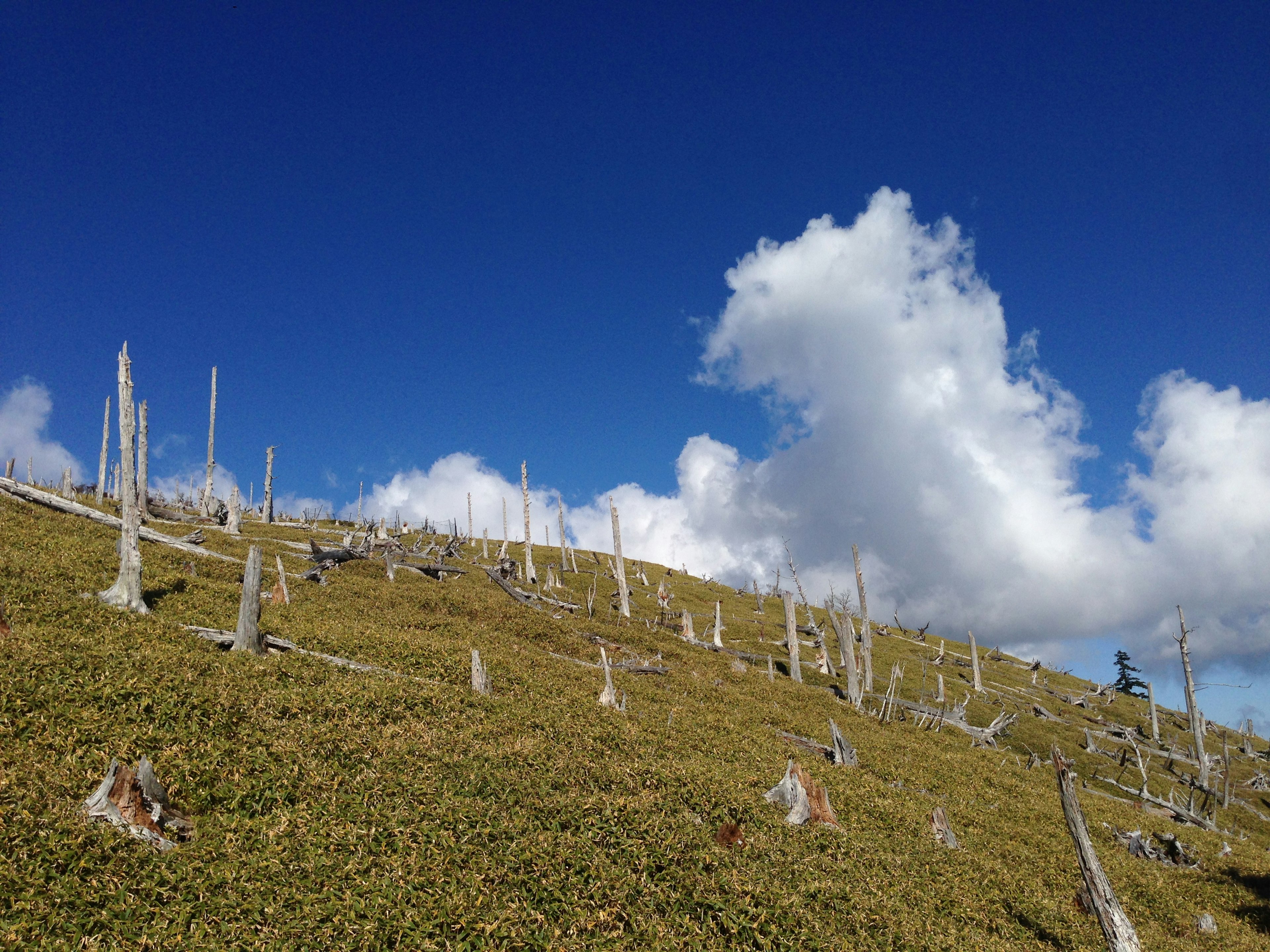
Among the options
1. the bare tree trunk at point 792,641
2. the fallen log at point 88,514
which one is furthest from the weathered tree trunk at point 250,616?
the bare tree trunk at point 792,641

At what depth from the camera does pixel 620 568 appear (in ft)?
183

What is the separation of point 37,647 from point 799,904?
54.0ft

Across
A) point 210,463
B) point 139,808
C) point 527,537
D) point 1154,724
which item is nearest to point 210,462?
point 210,463

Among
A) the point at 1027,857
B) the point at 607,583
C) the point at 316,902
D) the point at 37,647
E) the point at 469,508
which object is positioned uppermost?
the point at 469,508

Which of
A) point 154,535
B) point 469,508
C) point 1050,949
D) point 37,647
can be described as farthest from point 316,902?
point 469,508

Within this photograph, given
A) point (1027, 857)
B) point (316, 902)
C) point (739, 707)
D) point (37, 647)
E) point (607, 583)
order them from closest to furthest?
point (316, 902)
point (37, 647)
point (1027, 857)
point (739, 707)
point (607, 583)

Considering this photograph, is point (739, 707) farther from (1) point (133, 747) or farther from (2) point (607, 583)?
(2) point (607, 583)

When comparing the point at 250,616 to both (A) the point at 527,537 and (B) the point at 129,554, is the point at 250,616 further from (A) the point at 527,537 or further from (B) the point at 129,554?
(A) the point at 527,537

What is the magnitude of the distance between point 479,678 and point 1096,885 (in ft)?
52.3

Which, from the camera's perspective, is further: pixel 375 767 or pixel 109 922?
pixel 375 767

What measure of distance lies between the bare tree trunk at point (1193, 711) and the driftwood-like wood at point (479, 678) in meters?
48.0

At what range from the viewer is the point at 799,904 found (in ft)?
38.7

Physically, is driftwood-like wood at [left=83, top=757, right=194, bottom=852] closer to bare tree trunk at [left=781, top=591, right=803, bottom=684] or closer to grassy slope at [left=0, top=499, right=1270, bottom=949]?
grassy slope at [left=0, top=499, right=1270, bottom=949]


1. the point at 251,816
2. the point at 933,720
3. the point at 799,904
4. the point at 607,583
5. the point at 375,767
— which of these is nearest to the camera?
the point at 251,816
